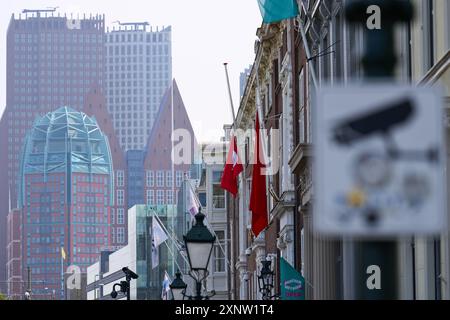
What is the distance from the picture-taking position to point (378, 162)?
16.5 ft

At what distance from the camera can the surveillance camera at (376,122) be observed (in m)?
5.10

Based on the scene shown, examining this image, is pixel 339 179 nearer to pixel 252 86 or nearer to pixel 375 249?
pixel 375 249

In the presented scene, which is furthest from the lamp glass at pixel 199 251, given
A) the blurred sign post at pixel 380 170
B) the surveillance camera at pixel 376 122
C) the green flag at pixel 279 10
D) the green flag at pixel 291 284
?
the surveillance camera at pixel 376 122

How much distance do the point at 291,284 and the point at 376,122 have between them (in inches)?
1146

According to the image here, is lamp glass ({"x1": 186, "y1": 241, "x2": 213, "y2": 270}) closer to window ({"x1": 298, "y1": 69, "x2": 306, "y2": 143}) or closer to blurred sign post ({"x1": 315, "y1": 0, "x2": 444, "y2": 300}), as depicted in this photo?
blurred sign post ({"x1": 315, "y1": 0, "x2": 444, "y2": 300})

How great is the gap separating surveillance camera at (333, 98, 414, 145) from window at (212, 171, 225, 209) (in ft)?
274

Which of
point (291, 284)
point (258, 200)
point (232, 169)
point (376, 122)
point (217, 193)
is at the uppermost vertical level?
point (376, 122)

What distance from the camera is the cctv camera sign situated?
5043 mm

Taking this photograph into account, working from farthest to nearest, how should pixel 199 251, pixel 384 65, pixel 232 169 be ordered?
pixel 232 169, pixel 199 251, pixel 384 65

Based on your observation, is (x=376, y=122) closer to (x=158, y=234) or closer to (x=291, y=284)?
(x=291, y=284)

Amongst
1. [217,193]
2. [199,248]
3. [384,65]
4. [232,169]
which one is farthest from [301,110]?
[217,193]

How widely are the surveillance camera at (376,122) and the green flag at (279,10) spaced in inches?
1116

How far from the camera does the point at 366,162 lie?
5.05 meters

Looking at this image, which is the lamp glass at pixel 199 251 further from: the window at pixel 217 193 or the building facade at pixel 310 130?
the window at pixel 217 193
